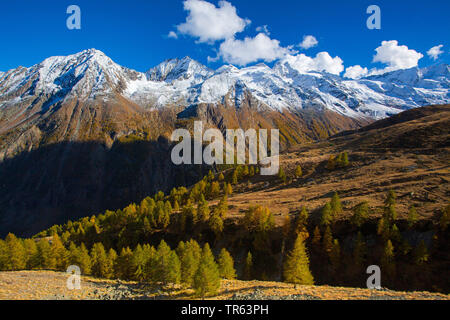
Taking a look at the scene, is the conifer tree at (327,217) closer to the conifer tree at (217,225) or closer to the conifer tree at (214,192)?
the conifer tree at (217,225)

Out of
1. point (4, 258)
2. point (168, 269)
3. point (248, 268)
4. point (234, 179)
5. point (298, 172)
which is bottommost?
point (248, 268)

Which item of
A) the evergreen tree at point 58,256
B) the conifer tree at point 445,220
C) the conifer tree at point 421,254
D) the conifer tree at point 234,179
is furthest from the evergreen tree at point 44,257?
the conifer tree at point 445,220

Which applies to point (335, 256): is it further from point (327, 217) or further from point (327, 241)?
point (327, 217)

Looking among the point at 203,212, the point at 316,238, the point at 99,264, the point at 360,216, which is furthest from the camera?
the point at 203,212

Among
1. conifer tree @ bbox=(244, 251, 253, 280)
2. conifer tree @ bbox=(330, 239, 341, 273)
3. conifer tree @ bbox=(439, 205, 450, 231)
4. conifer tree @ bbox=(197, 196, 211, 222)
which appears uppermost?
conifer tree @ bbox=(439, 205, 450, 231)

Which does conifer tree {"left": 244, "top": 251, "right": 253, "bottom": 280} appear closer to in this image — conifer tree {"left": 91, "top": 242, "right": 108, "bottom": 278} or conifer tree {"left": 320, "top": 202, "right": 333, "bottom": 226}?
conifer tree {"left": 320, "top": 202, "right": 333, "bottom": 226}

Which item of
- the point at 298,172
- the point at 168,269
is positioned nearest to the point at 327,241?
the point at 168,269

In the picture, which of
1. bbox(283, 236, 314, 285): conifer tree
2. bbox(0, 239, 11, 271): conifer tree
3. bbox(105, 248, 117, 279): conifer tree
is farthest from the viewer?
bbox(0, 239, 11, 271): conifer tree

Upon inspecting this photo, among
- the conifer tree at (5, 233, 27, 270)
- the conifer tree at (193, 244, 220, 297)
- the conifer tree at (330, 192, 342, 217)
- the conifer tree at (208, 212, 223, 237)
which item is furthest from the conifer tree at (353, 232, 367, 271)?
the conifer tree at (5, 233, 27, 270)

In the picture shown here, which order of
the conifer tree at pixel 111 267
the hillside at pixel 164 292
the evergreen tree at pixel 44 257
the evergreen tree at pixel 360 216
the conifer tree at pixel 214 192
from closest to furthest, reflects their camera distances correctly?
the hillside at pixel 164 292, the conifer tree at pixel 111 267, the evergreen tree at pixel 360 216, the evergreen tree at pixel 44 257, the conifer tree at pixel 214 192

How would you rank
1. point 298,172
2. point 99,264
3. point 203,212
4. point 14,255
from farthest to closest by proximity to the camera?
point 298,172 < point 203,212 < point 14,255 < point 99,264

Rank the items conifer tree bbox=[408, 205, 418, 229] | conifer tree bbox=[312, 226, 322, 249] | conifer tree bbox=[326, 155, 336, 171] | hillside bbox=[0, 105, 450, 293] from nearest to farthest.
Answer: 1. hillside bbox=[0, 105, 450, 293]
2. conifer tree bbox=[408, 205, 418, 229]
3. conifer tree bbox=[312, 226, 322, 249]
4. conifer tree bbox=[326, 155, 336, 171]
